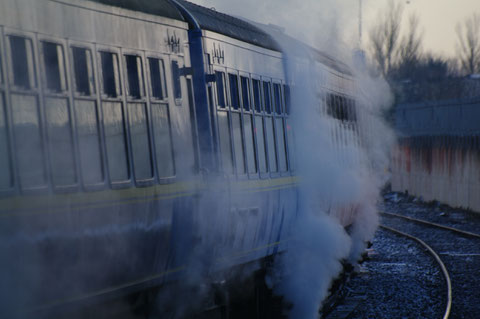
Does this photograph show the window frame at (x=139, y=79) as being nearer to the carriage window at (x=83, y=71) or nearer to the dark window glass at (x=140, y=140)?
the dark window glass at (x=140, y=140)

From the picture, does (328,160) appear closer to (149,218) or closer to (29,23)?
(149,218)

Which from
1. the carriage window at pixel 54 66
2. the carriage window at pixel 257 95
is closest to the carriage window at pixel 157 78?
the carriage window at pixel 54 66

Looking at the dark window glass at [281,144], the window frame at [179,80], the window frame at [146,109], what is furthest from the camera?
the dark window glass at [281,144]

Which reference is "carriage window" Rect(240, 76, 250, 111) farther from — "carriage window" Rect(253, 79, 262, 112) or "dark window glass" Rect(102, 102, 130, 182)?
"dark window glass" Rect(102, 102, 130, 182)

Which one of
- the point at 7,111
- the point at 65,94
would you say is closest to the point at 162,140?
the point at 65,94

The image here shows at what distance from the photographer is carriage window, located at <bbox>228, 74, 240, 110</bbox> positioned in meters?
7.36

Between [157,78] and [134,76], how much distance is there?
0.37 m

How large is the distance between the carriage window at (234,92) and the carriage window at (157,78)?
143cm

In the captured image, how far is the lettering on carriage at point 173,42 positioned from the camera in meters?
6.18

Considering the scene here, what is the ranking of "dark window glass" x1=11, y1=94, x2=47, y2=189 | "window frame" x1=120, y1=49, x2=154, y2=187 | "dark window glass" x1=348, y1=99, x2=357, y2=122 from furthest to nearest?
1. "dark window glass" x1=348, y1=99, x2=357, y2=122
2. "window frame" x1=120, y1=49, x2=154, y2=187
3. "dark window glass" x1=11, y1=94, x2=47, y2=189

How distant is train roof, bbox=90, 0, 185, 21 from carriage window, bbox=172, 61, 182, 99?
43cm

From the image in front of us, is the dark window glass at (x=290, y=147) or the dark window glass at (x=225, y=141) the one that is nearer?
the dark window glass at (x=225, y=141)

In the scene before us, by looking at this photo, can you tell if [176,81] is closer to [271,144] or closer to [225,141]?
[225,141]

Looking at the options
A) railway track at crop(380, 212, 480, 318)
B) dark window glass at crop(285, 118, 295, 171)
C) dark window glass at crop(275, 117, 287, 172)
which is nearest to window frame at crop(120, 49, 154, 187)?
dark window glass at crop(275, 117, 287, 172)
